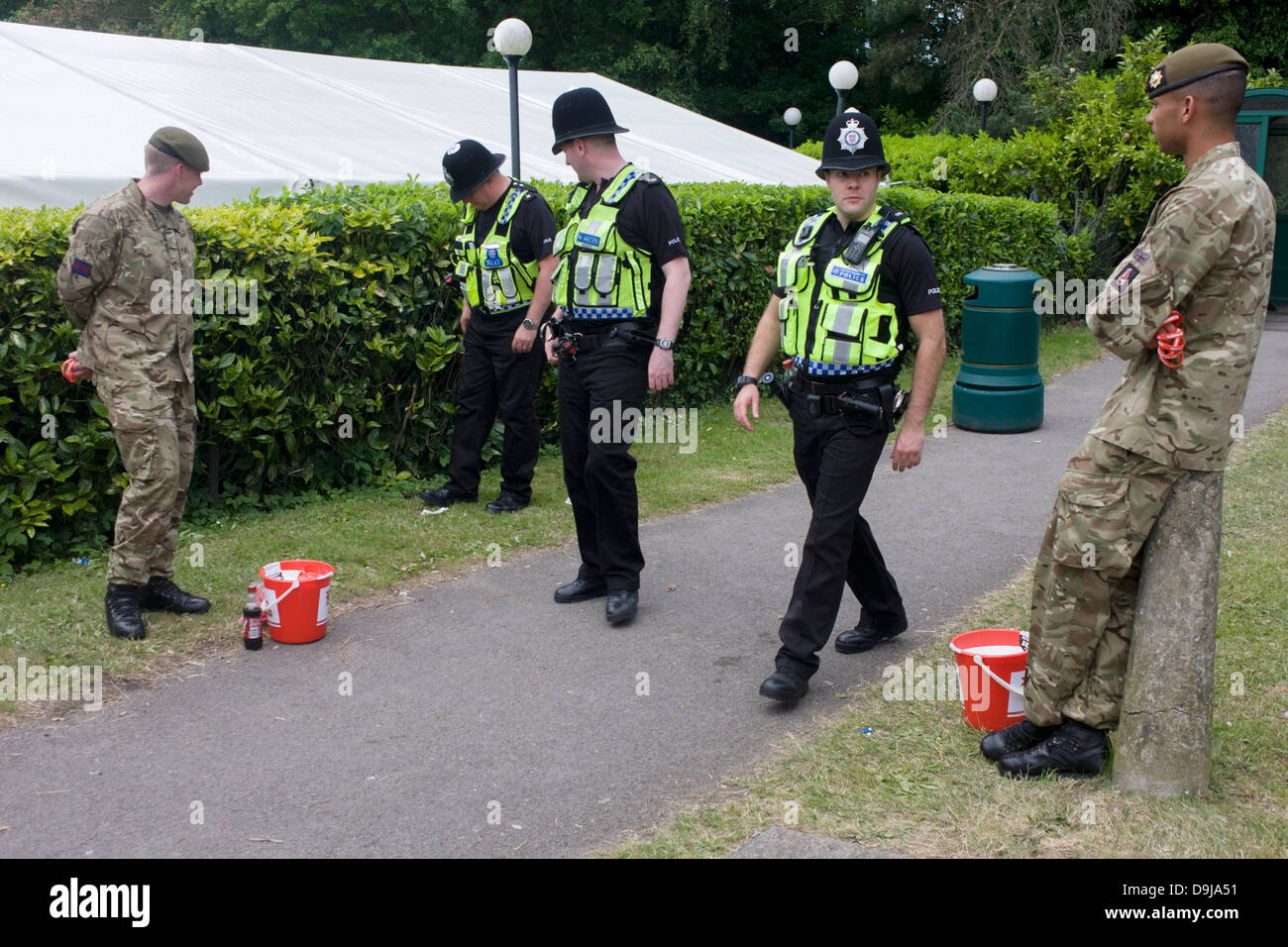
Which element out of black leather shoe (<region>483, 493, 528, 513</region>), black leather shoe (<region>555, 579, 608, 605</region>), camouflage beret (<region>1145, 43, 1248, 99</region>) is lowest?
black leather shoe (<region>555, 579, 608, 605</region>)

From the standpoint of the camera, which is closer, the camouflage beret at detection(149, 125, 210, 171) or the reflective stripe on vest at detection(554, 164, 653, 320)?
the camouflage beret at detection(149, 125, 210, 171)

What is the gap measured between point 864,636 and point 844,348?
4.70ft

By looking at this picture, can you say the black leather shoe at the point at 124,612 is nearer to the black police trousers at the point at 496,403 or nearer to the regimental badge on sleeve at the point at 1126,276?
the black police trousers at the point at 496,403

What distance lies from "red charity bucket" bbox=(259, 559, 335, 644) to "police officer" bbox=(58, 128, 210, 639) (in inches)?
22.5

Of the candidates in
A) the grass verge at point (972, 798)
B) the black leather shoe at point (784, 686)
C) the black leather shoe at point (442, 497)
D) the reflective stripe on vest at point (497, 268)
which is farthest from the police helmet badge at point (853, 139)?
the black leather shoe at point (442, 497)

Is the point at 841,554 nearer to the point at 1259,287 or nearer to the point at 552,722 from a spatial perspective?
the point at 552,722

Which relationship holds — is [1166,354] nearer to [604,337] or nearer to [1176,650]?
[1176,650]

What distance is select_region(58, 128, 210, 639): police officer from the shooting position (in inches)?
201

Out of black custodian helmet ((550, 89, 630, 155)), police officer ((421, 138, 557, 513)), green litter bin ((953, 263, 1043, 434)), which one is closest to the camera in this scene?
black custodian helmet ((550, 89, 630, 155))

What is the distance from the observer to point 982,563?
648 cm

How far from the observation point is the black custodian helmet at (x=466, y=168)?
679 centimetres

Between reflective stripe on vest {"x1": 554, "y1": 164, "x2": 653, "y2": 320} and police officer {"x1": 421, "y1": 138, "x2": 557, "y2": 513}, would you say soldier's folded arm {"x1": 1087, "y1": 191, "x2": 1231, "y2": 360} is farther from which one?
police officer {"x1": 421, "y1": 138, "x2": 557, "y2": 513}

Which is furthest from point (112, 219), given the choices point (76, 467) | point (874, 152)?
point (874, 152)

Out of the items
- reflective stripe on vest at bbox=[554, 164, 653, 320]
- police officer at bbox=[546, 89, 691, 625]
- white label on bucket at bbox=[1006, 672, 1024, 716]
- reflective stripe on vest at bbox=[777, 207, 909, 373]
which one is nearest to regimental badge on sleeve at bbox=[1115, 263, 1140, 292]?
reflective stripe on vest at bbox=[777, 207, 909, 373]
